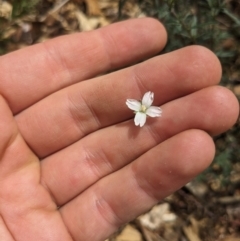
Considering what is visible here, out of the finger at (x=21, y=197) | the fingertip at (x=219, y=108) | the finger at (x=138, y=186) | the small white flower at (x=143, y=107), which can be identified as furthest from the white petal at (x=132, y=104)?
the finger at (x=21, y=197)

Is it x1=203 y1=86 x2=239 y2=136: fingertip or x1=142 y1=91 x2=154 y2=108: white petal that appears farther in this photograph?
x1=142 y1=91 x2=154 y2=108: white petal

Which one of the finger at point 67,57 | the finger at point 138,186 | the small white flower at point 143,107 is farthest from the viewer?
the finger at point 67,57

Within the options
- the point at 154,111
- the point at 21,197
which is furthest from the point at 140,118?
the point at 21,197

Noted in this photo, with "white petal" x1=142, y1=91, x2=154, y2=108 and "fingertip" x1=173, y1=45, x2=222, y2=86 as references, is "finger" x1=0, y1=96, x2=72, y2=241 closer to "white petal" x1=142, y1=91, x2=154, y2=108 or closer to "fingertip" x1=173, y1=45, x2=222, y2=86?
"white petal" x1=142, y1=91, x2=154, y2=108

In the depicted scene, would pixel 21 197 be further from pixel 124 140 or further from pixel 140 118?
pixel 140 118

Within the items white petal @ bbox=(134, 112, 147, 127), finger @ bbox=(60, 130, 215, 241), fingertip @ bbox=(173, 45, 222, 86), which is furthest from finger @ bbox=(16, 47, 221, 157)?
finger @ bbox=(60, 130, 215, 241)

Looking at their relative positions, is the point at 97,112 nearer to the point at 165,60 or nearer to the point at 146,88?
the point at 146,88

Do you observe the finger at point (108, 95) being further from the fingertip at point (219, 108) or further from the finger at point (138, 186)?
the finger at point (138, 186)
